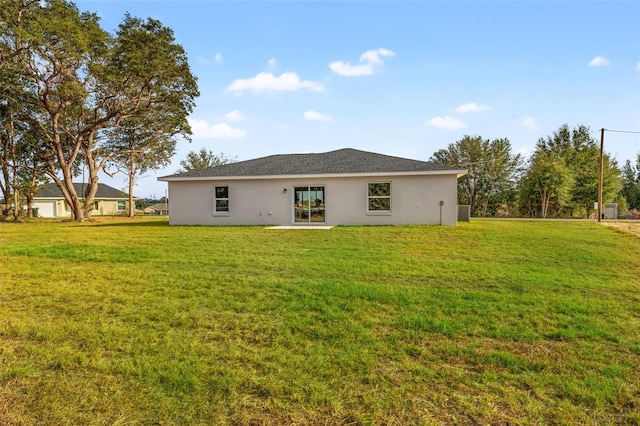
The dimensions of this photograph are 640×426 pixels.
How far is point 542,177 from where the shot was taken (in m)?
28.6

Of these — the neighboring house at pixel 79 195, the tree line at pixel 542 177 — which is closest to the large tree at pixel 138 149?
the neighboring house at pixel 79 195

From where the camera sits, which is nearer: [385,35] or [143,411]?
[143,411]

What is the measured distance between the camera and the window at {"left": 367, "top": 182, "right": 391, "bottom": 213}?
1547 centimetres

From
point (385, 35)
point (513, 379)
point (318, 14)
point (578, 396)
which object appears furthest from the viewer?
point (385, 35)

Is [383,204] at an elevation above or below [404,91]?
below

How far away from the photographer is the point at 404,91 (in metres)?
15.3

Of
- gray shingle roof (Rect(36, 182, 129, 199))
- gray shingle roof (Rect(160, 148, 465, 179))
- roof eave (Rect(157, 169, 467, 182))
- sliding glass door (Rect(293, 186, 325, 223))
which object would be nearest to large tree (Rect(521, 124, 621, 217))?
roof eave (Rect(157, 169, 467, 182))

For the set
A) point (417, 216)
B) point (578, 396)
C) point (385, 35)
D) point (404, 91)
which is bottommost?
point (578, 396)

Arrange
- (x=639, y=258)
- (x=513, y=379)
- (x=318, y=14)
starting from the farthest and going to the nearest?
1. (x=318, y=14)
2. (x=639, y=258)
3. (x=513, y=379)

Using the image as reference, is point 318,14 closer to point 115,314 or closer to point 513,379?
point 115,314

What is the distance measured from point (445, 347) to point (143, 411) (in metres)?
2.68

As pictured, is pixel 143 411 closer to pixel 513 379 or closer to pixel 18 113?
pixel 513 379

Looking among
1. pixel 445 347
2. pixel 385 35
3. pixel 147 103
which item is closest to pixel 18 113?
pixel 147 103

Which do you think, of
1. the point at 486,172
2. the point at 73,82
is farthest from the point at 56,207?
the point at 486,172
